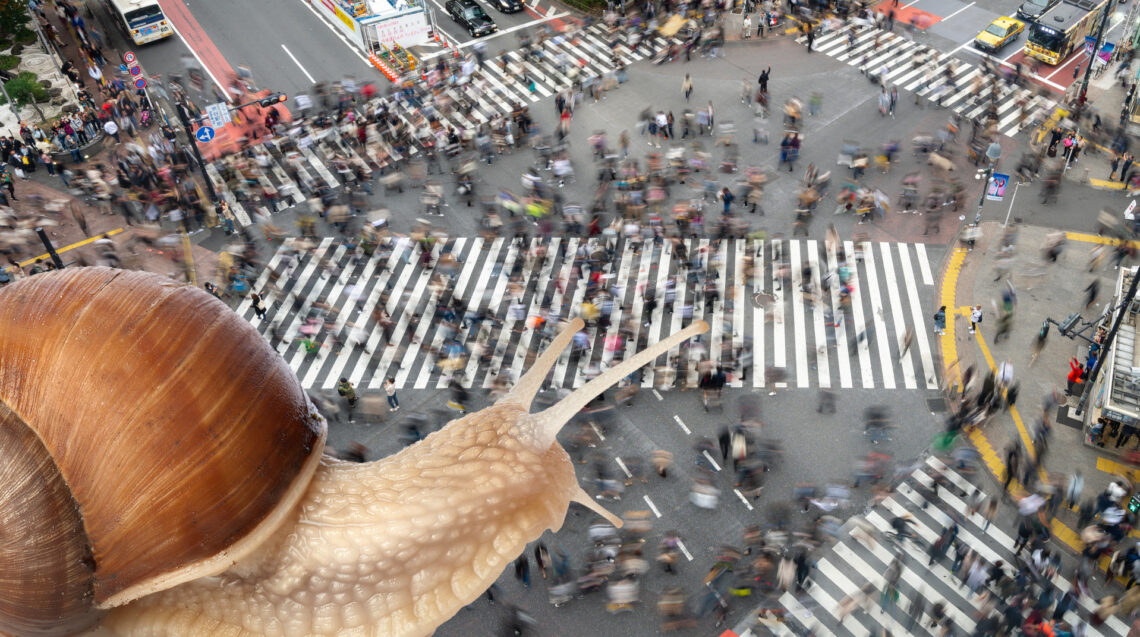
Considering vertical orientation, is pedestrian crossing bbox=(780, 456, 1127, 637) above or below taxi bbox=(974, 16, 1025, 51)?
below

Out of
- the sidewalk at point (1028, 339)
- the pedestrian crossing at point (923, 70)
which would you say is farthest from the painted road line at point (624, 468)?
the pedestrian crossing at point (923, 70)

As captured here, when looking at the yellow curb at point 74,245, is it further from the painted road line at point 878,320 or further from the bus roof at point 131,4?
the painted road line at point 878,320

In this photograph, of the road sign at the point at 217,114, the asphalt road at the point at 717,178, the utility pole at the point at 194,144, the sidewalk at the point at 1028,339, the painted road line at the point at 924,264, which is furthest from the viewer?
the road sign at the point at 217,114

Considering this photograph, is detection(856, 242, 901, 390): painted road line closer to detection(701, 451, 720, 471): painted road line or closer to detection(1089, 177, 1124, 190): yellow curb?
detection(701, 451, 720, 471): painted road line

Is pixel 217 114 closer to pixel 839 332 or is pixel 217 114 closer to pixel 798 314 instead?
pixel 798 314

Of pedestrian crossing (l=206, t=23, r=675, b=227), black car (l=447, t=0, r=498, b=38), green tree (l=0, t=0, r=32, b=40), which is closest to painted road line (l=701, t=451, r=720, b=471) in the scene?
pedestrian crossing (l=206, t=23, r=675, b=227)

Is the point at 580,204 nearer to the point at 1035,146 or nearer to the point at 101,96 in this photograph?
the point at 1035,146
